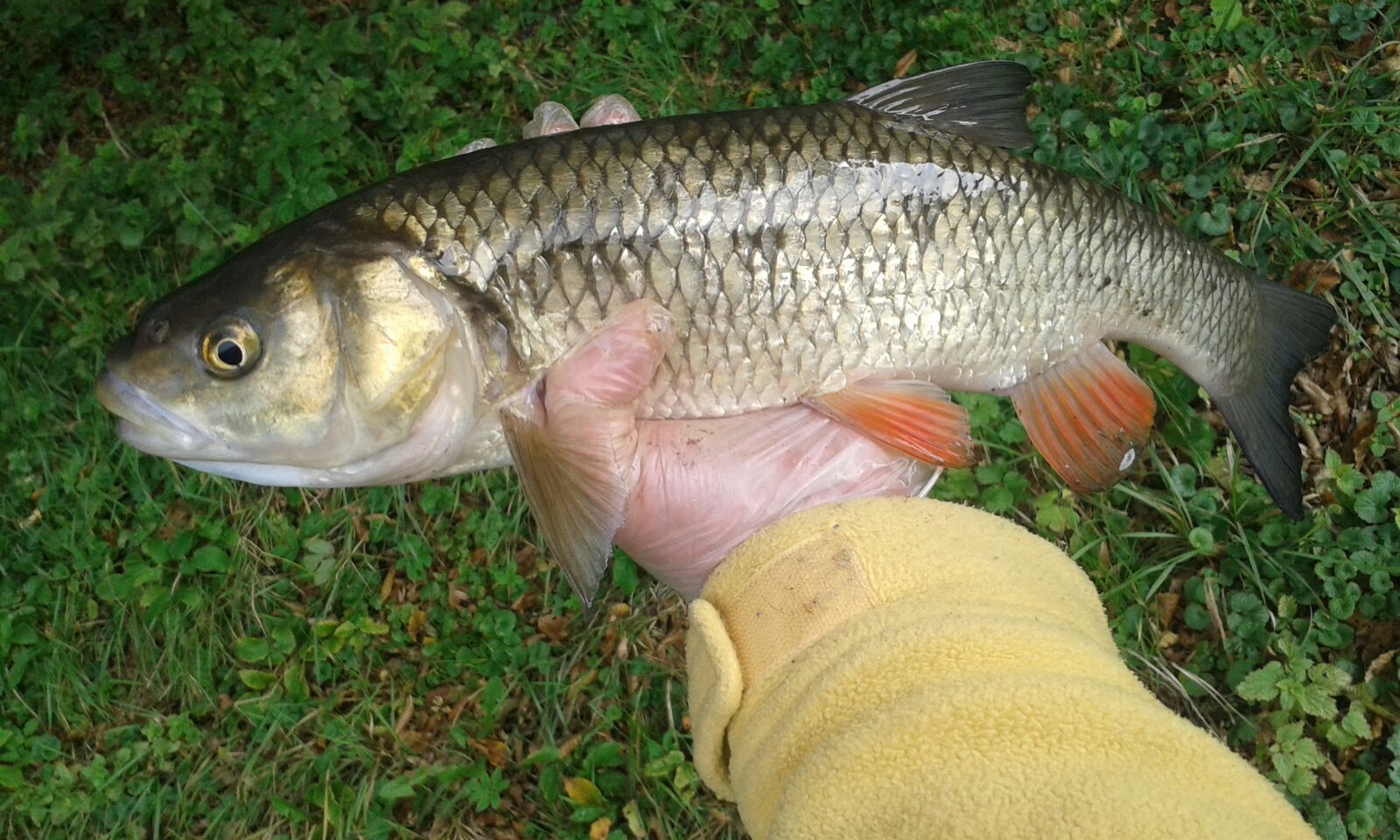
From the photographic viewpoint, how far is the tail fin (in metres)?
2.52

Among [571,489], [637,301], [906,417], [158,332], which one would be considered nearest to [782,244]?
[637,301]

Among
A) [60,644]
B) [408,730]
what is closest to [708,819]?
[408,730]

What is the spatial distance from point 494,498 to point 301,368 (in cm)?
183

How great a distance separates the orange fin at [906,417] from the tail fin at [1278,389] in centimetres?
93

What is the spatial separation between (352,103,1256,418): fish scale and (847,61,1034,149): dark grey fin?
0.18 feet

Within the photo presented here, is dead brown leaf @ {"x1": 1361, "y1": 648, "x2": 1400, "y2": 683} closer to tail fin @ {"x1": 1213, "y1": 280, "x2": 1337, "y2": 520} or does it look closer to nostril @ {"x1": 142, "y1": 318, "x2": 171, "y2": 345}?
tail fin @ {"x1": 1213, "y1": 280, "x2": 1337, "y2": 520}

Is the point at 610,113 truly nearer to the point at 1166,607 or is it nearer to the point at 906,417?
the point at 906,417

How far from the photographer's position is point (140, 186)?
4051mm

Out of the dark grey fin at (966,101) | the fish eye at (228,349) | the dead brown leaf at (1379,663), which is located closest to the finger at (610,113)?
the dark grey fin at (966,101)

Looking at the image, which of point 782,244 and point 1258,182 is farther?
point 1258,182

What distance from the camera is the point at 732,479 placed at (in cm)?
212

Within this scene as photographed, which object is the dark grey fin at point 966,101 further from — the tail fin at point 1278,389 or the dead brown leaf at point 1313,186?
the dead brown leaf at point 1313,186

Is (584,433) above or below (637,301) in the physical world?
below

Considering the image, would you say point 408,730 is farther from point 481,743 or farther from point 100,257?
point 100,257
